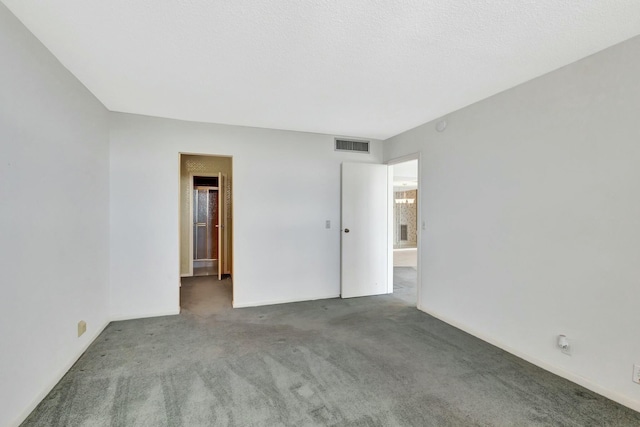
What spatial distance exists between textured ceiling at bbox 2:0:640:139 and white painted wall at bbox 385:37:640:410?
0.25 m

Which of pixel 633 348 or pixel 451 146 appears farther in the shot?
pixel 451 146

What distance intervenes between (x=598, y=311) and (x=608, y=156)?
106 centimetres

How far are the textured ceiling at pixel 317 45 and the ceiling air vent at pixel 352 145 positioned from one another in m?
1.31

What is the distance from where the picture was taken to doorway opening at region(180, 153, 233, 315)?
195 inches

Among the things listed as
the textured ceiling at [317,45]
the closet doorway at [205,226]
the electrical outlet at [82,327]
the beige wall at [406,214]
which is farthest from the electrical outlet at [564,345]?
the beige wall at [406,214]

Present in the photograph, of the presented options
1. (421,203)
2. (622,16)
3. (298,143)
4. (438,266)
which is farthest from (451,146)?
(298,143)

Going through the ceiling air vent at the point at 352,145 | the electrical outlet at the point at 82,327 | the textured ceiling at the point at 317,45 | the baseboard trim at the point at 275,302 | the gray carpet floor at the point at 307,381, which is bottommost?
the gray carpet floor at the point at 307,381

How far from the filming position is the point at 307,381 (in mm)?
2180

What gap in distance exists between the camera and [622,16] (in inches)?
65.6

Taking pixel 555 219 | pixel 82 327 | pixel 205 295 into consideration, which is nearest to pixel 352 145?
pixel 555 219

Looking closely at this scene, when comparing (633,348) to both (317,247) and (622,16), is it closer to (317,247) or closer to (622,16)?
(622,16)

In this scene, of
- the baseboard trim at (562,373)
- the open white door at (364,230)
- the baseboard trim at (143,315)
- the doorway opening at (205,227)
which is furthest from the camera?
the doorway opening at (205,227)

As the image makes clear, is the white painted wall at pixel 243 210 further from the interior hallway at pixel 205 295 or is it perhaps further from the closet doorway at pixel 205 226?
the closet doorway at pixel 205 226

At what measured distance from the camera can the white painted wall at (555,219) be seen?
193cm
